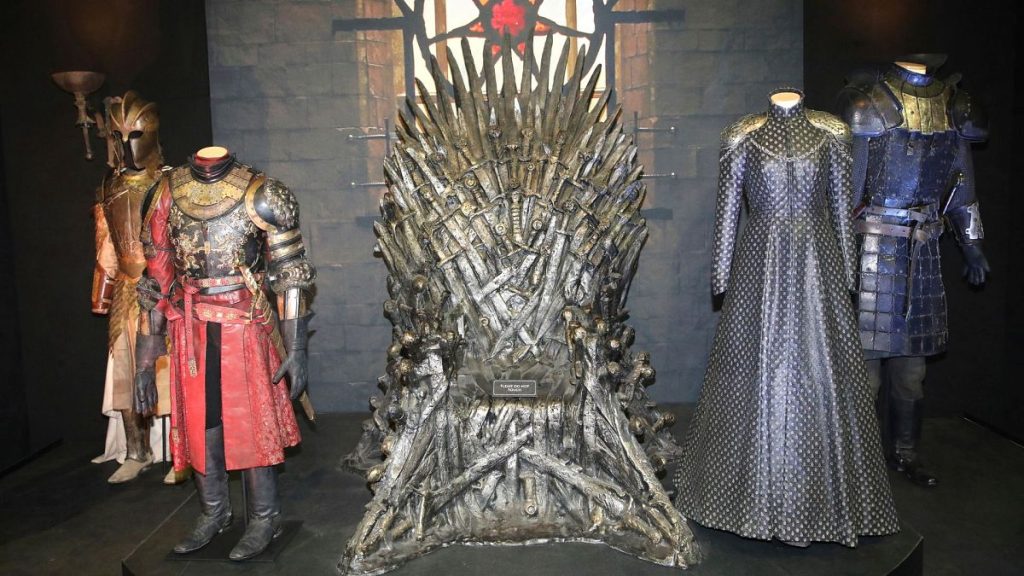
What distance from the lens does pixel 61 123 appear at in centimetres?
539

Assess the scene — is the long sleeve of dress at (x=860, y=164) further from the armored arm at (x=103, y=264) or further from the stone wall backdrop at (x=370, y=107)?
the armored arm at (x=103, y=264)

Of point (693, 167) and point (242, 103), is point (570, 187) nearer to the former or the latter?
point (693, 167)

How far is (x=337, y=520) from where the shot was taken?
163 inches

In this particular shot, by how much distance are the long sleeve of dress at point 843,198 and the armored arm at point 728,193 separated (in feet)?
1.12

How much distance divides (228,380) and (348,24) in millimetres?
Answer: 2941

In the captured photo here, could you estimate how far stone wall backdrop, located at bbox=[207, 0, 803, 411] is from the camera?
568 cm

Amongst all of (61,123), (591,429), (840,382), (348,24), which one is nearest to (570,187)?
(591,429)

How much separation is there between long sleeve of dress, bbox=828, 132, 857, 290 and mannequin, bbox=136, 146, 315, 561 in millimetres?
2216

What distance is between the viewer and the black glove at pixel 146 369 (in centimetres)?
370

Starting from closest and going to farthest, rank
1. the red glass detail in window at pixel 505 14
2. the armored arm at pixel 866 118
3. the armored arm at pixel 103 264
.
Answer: the armored arm at pixel 866 118
the armored arm at pixel 103 264
the red glass detail in window at pixel 505 14

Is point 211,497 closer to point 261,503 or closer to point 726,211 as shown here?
point 261,503

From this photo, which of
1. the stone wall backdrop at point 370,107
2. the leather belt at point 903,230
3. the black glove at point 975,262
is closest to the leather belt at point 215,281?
the stone wall backdrop at point 370,107

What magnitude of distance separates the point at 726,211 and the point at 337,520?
7.48 ft

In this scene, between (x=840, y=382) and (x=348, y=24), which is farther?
(x=348, y=24)
